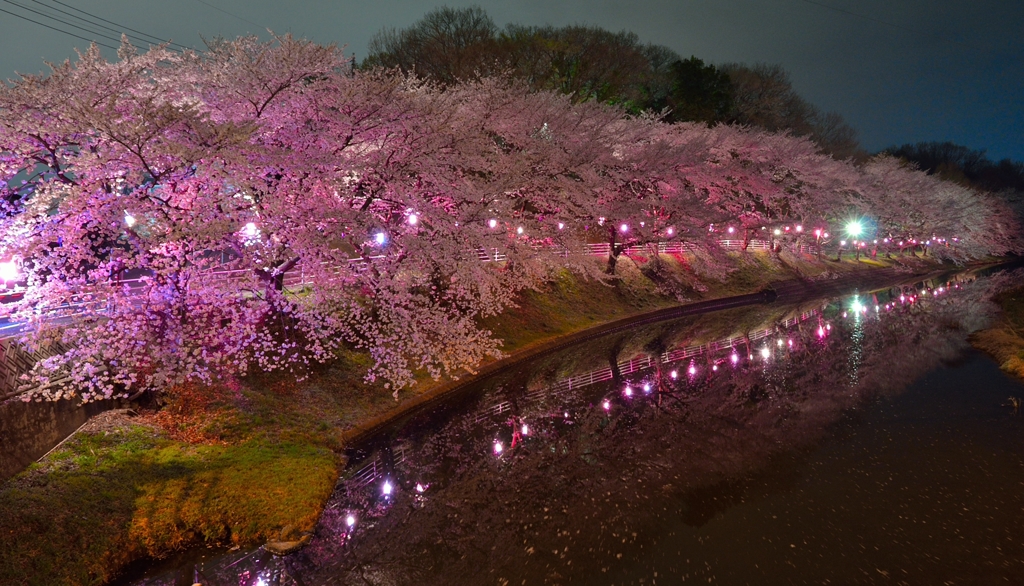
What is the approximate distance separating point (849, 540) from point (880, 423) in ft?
21.3

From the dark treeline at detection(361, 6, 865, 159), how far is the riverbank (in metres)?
23.5

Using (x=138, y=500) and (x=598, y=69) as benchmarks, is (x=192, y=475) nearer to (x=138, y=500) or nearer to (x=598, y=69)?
(x=138, y=500)

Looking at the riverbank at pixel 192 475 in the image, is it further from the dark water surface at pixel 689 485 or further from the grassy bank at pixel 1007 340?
the grassy bank at pixel 1007 340

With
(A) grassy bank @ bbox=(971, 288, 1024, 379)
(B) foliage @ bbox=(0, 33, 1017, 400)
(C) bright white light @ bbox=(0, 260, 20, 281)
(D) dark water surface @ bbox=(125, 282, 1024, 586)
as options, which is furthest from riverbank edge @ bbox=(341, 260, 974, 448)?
(A) grassy bank @ bbox=(971, 288, 1024, 379)

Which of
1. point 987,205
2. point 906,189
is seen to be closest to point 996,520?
point 906,189

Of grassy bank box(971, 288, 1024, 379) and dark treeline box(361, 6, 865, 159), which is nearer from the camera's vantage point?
grassy bank box(971, 288, 1024, 379)

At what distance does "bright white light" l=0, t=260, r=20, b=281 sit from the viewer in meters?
11.9

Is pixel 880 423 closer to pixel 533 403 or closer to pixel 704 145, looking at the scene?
pixel 533 403

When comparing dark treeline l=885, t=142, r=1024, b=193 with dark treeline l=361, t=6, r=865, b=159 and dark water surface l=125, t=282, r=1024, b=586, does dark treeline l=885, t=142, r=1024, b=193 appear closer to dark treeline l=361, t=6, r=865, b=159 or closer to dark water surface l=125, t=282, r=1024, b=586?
dark treeline l=361, t=6, r=865, b=159

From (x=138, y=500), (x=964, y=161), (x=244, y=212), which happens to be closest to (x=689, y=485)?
(x=138, y=500)

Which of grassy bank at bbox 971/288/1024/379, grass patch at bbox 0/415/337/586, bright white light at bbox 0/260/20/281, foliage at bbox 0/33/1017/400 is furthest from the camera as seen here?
grassy bank at bbox 971/288/1024/379

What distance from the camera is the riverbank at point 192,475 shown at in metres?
9.08

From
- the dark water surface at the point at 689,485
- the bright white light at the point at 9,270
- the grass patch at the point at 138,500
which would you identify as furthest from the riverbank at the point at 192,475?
the bright white light at the point at 9,270

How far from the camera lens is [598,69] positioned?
1663 inches
